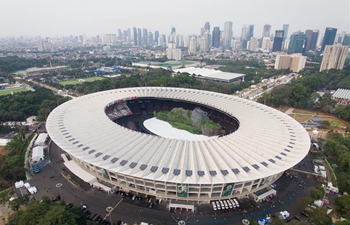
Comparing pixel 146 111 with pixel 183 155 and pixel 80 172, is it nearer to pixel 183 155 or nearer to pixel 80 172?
pixel 80 172

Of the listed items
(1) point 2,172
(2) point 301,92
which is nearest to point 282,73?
(2) point 301,92

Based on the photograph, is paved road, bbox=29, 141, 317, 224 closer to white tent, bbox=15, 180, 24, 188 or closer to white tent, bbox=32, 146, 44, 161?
white tent, bbox=15, 180, 24, 188

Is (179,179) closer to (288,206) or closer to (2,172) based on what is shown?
(288,206)

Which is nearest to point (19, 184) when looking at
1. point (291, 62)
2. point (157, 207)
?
point (157, 207)

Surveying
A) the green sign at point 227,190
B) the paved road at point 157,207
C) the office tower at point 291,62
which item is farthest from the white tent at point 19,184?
the office tower at point 291,62

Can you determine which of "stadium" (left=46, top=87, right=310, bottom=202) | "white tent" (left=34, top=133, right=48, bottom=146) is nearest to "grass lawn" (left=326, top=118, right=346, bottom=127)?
"stadium" (left=46, top=87, right=310, bottom=202)

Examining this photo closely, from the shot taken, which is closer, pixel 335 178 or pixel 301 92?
pixel 335 178
